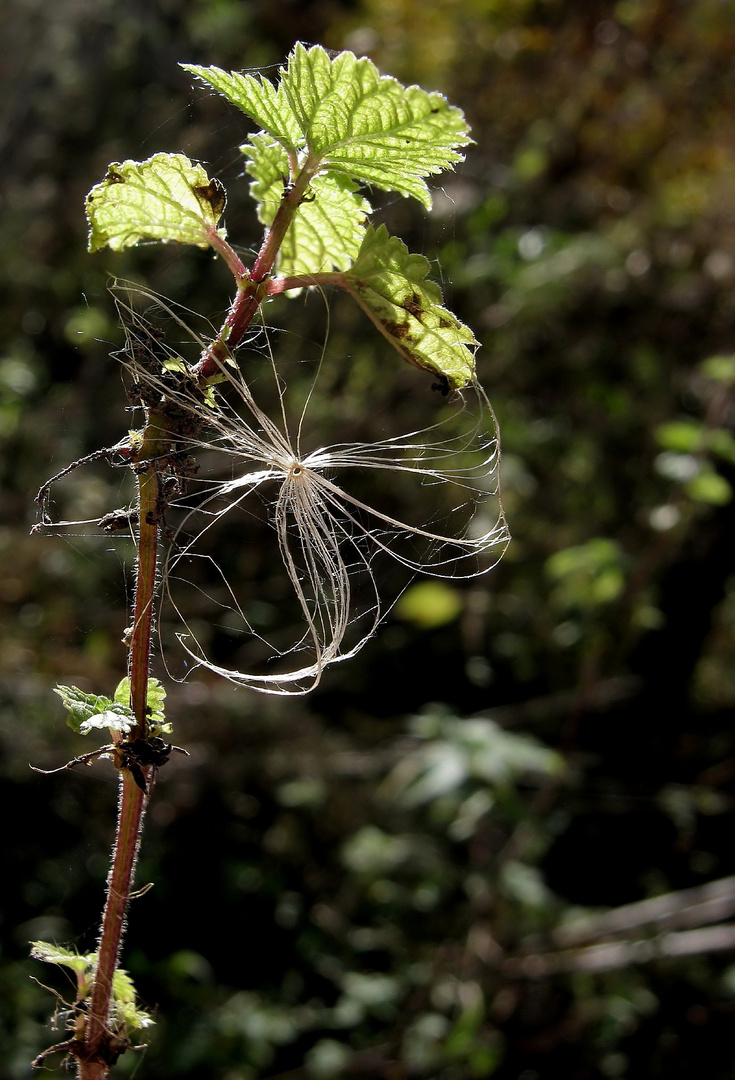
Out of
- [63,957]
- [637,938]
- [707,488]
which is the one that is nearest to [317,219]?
[63,957]

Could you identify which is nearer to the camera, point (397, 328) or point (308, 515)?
point (397, 328)

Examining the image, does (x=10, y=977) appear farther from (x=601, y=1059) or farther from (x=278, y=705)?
(x=601, y=1059)

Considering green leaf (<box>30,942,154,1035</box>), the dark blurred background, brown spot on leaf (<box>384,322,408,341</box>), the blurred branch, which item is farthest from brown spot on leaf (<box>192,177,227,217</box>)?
the blurred branch

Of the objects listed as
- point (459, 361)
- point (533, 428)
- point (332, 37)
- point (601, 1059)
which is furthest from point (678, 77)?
point (459, 361)

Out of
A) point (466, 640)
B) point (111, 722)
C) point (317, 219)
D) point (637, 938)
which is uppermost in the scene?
point (466, 640)

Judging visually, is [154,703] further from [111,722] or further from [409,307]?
[409,307]

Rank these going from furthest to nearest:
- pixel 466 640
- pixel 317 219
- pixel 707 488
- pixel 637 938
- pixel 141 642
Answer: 1. pixel 466 640
2. pixel 637 938
3. pixel 707 488
4. pixel 317 219
5. pixel 141 642

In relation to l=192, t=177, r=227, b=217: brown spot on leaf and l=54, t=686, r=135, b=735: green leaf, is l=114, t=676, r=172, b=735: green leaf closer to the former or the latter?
l=54, t=686, r=135, b=735: green leaf
